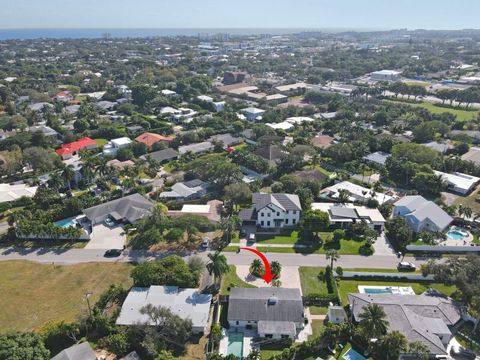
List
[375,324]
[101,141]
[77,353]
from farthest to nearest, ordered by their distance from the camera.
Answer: [101,141], [375,324], [77,353]

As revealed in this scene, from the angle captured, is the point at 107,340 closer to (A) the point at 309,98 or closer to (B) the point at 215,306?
(B) the point at 215,306

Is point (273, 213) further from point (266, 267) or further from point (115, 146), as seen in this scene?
point (115, 146)

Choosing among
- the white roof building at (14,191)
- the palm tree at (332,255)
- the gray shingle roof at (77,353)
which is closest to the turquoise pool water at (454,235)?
the palm tree at (332,255)

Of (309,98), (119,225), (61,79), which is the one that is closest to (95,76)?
(61,79)

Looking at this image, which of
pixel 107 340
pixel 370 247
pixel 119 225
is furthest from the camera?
pixel 119 225

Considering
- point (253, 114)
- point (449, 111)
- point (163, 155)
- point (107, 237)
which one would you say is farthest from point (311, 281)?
point (449, 111)

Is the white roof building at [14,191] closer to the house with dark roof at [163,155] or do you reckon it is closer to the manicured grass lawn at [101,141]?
the house with dark roof at [163,155]
